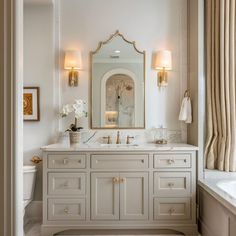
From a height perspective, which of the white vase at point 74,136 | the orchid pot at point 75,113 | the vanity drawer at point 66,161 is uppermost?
the orchid pot at point 75,113

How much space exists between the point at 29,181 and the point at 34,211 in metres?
0.45

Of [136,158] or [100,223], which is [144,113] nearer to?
[136,158]

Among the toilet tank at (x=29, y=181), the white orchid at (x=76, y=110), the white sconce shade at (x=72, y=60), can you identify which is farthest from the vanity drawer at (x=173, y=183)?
the white sconce shade at (x=72, y=60)

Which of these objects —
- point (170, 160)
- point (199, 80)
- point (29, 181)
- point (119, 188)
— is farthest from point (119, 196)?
point (199, 80)

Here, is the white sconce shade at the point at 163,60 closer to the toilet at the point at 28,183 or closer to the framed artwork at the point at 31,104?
the framed artwork at the point at 31,104

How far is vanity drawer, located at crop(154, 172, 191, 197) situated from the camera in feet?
8.87

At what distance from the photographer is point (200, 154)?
2.74 metres

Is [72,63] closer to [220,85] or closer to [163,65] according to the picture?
[163,65]

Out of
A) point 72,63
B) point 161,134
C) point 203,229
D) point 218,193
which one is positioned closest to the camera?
point 218,193

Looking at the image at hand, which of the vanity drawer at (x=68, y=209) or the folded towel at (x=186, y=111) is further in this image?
the folded towel at (x=186, y=111)

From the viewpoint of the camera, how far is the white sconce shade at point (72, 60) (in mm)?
3074

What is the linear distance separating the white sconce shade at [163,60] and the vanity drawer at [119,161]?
3.65 feet

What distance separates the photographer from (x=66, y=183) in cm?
269

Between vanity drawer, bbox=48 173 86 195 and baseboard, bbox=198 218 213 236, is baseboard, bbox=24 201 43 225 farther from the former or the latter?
baseboard, bbox=198 218 213 236
